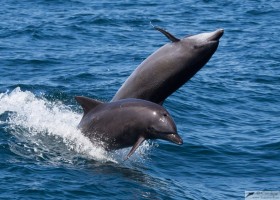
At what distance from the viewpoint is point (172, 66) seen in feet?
53.4

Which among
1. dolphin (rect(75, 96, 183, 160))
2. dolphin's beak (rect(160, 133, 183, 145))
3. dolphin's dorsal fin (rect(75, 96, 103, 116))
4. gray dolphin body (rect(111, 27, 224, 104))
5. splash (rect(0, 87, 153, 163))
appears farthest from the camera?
splash (rect(0, 87, 153, 163))

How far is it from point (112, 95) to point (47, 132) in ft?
17.5

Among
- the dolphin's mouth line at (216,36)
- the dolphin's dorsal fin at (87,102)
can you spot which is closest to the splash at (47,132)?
the dolphin's dorsal fin at (87,102)

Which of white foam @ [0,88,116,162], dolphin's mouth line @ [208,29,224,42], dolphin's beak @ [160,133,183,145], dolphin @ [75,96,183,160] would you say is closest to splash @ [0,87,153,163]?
white foam @ [0,88,116,162]

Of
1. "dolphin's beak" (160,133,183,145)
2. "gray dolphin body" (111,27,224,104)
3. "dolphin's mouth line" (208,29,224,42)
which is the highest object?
"dolphin's mouth line" (208,29,224,42)

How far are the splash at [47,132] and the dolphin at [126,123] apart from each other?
17.2 inches

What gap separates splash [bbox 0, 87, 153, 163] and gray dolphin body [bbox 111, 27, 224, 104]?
1881 millimetres

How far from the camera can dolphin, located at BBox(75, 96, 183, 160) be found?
15984mm

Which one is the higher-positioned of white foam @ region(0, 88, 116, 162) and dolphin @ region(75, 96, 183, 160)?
dolphin @ region(75, 96, 183, 160)

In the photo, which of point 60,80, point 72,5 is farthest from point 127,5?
point 60,80

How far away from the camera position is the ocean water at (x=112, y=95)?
16453mm

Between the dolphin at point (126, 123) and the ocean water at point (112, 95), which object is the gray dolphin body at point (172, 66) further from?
the ocean water at point (112, 95)

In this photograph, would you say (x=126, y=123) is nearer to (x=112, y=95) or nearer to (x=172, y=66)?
(x=172, y=66)

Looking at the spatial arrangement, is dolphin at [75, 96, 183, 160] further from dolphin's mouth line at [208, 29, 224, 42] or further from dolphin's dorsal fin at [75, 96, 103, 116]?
dolphin's mouth line at [208, 29, 224, 42]
